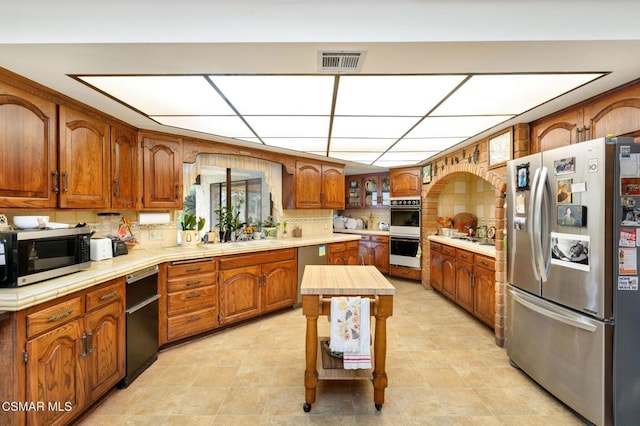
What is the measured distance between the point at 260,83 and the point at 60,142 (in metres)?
1.49

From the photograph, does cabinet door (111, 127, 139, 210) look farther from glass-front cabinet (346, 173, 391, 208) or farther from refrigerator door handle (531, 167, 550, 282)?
glass-front cabinet (346, 173, 391, 208)

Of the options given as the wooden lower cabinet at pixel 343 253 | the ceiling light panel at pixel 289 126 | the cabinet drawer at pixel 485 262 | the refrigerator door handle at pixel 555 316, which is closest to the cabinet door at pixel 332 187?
the wooden lower cabinet at pixel 343 253

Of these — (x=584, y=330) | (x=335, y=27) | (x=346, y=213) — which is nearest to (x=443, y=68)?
(x=335, y=27)

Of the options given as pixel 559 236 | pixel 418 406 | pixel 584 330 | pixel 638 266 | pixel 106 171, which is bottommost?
pixel 418 406

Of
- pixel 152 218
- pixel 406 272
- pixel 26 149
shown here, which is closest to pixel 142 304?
pixel 152 218

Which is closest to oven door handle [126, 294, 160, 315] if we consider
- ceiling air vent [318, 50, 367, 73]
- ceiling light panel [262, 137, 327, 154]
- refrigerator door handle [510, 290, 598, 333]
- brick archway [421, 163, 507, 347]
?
ceiling light panel [262, 137, 327, 154]

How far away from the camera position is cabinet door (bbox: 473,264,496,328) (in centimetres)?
295

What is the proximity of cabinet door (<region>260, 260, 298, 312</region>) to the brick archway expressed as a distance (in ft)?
7.53

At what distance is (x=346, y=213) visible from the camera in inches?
263

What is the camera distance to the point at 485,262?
3082 millimetres

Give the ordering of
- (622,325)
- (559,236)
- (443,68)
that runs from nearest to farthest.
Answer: (443,68) → (622,325) → (559,236)

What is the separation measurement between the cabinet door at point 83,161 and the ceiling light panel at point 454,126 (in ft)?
8.92

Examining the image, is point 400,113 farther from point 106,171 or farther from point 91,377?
point 91,377

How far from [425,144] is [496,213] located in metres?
1.10
